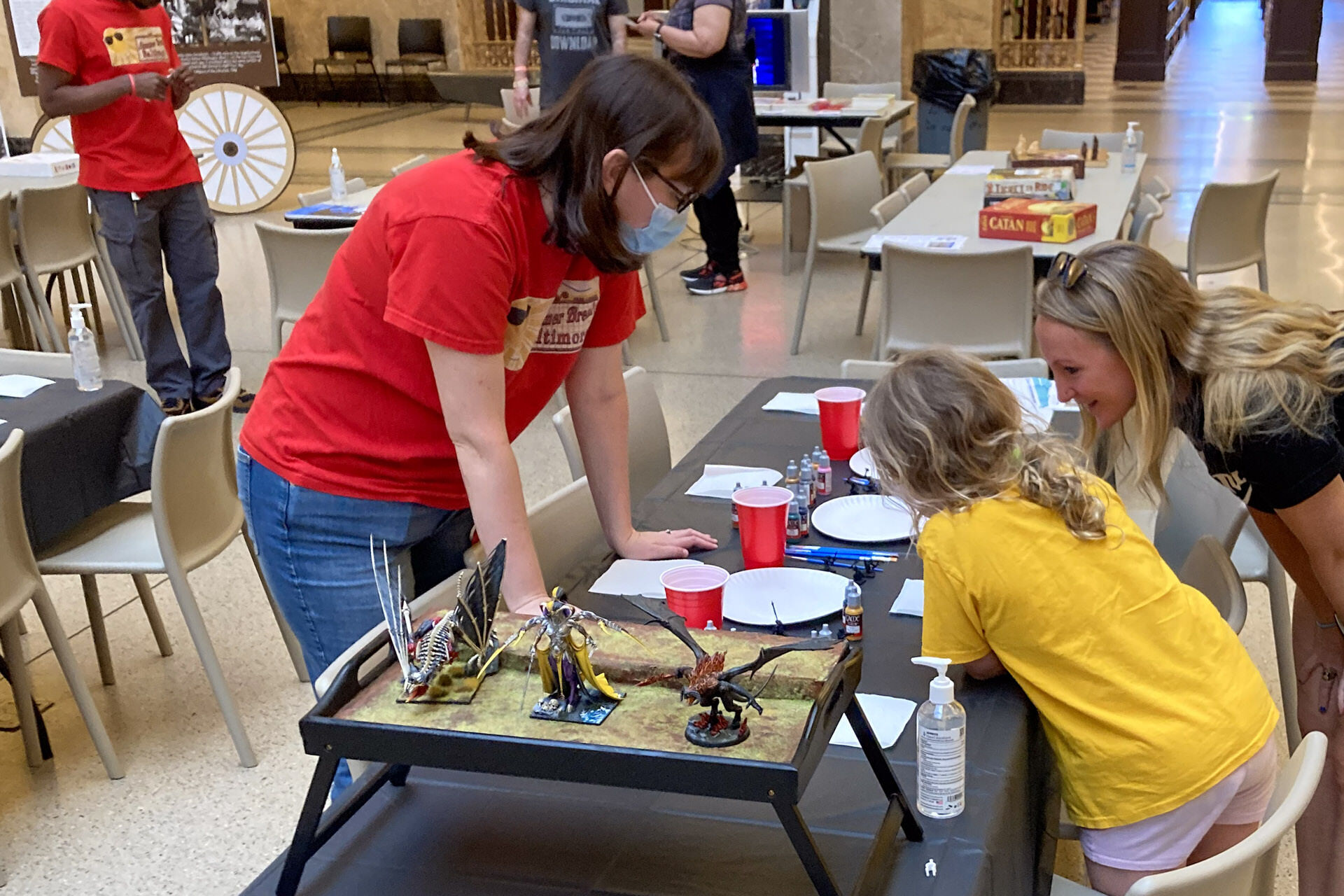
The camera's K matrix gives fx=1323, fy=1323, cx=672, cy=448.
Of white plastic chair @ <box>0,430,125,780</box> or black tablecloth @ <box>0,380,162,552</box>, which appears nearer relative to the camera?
white plastic chair @ <box>0,430,125,780</box>

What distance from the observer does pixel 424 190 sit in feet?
5.32

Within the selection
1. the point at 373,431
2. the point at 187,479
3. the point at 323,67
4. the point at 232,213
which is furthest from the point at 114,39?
the point at 323,67

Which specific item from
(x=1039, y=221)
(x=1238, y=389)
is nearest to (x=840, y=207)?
(x=1039, y=221)

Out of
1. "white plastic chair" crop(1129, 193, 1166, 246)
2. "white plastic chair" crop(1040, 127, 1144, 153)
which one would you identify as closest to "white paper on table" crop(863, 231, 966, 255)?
"white plastic chair" crop(1129, 193, 1166, 246)

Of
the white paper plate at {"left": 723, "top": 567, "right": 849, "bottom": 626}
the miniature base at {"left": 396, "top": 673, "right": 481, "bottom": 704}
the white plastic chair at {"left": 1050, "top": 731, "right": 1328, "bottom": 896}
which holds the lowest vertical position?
the white plastic chair at {"left": 1050, "top": 731, "right": 1328, "bottom": 896}

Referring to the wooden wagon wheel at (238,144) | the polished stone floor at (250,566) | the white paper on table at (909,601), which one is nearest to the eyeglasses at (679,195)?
the white paper on table at (909,601)

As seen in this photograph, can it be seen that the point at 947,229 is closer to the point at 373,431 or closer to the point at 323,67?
the point at 373,431

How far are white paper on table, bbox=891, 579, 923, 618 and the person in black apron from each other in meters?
4.16

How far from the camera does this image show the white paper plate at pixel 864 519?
6.98ft

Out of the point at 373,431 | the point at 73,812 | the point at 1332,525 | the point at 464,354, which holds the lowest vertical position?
the point at 73,812

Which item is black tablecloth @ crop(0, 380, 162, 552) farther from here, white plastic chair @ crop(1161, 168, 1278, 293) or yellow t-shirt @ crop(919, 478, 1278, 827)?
white plastic chair @ crop(1161, 168, 1278, 293)

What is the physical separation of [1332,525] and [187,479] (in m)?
2.32

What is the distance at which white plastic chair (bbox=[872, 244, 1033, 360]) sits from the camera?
4.08 meters

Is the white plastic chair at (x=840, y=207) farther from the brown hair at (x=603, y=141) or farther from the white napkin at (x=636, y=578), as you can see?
the brown hair at (x=603, y=141)
